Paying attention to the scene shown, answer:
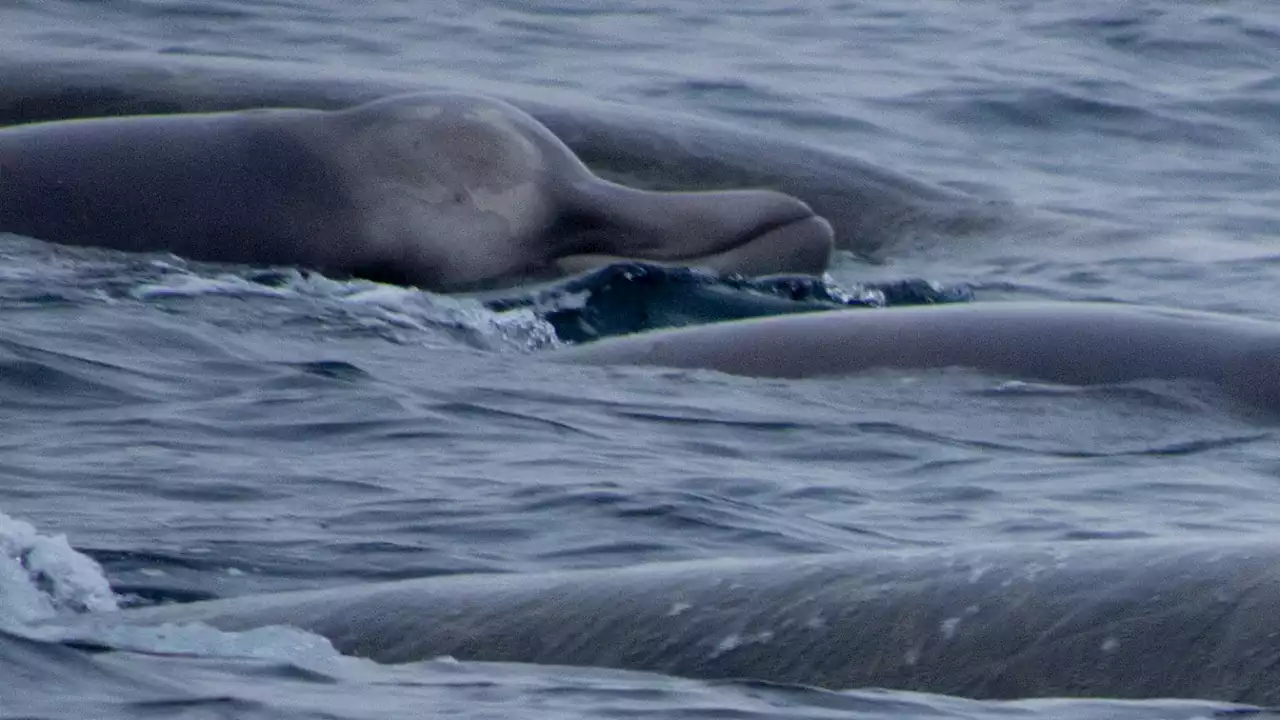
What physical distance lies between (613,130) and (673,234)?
1776 mm

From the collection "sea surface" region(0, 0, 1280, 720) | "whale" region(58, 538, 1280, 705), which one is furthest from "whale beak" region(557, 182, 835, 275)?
"whale" region(58, 538, 1280, 705)

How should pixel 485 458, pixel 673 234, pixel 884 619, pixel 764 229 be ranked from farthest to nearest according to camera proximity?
pixel 764 229 < pixel 673 234 < pixel 485 458 < pixel 884 619

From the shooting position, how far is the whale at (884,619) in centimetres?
510

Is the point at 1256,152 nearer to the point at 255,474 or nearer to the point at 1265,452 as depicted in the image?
the point at 1265,452

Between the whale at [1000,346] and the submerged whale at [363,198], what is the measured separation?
1656 millimetres

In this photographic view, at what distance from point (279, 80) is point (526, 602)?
25.2 feet

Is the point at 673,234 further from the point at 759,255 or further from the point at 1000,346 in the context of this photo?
the point at 1000,346

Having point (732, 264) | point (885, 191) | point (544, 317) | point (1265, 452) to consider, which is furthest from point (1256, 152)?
point (1265, 452)

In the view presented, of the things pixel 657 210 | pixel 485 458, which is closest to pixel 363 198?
pixel 657 210

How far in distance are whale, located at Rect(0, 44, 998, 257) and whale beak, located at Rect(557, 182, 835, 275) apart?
1237 mm

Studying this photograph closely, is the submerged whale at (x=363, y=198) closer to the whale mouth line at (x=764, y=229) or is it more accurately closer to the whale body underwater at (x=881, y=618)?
the whale mouth line at (x=764, y=229)

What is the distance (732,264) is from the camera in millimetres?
11219

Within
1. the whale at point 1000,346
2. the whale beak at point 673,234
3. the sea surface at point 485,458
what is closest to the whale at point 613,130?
the sea surface at point 485,458

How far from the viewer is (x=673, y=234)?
11203mm
